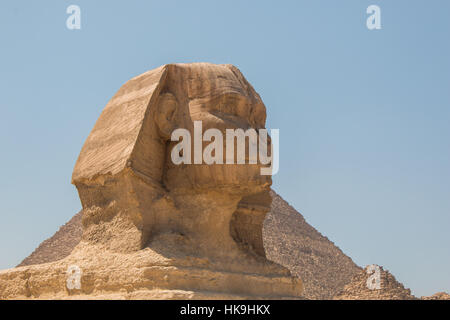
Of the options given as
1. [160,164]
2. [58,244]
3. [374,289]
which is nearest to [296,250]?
[58,244]

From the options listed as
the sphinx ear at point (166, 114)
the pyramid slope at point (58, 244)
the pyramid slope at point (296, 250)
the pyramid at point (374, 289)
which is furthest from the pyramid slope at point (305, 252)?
the sphinx ear at point (166, 114)

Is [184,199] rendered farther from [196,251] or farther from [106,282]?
[106,282]

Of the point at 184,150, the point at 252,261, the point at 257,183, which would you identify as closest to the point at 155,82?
the point at 184,150

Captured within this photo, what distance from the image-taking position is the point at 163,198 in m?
7.44

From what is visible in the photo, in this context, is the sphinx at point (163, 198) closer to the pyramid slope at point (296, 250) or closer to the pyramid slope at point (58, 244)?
the pyramid slope at point (296, 250)

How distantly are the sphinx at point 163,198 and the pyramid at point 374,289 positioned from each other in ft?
176

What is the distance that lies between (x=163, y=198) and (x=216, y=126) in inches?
32.6

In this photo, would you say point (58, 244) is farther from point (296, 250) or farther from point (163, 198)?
point (163, 198)

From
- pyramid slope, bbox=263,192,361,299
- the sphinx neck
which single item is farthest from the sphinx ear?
pyramid slope, bbox=263,192,361,299

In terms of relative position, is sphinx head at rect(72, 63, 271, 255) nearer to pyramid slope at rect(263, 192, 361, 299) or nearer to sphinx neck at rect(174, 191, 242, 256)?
sphinx neck at rect(174, 191, 242, 256)

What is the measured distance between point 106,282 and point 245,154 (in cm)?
172

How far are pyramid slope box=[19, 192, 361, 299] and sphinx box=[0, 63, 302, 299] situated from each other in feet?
285

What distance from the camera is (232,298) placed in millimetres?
6855

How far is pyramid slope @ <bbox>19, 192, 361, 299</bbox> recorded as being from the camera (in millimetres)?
97000
